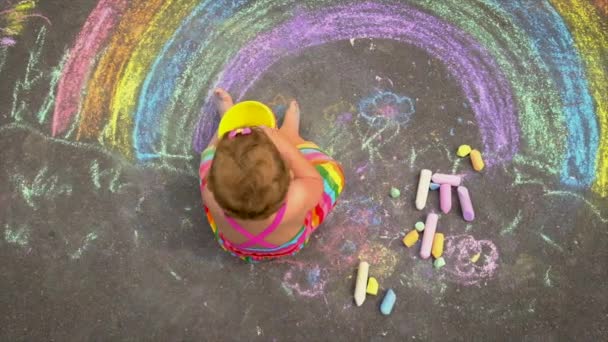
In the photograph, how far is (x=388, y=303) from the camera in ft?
7.63

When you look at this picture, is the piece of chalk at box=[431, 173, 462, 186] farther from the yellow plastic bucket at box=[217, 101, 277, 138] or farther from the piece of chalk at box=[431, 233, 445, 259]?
the yellow plastic bucket at box=[217, 101, 277, 138]

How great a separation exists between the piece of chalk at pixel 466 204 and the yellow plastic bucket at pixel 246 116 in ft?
2.70

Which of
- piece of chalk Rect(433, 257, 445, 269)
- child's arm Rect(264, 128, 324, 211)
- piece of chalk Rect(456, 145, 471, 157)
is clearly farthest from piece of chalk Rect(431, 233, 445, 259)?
child's arm Rect(264, 128, 324, 211)

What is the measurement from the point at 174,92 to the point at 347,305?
3.88 feet

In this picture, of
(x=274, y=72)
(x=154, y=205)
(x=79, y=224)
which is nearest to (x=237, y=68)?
(x=274, y=72)

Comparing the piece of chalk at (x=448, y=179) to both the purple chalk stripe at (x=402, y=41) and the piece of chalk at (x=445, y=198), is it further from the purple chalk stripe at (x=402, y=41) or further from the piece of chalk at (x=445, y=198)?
the purple chalk stripe at (x=402, y=41)

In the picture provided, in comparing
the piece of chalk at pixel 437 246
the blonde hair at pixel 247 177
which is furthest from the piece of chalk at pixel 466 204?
the blonde hair at pixel 247 177

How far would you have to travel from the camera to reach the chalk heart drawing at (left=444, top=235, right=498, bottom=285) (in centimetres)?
236

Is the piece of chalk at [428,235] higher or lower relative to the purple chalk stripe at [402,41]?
lower

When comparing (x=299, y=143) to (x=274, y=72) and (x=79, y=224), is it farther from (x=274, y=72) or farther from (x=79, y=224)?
(x=79, y=224)

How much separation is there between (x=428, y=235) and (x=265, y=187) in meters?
0.97

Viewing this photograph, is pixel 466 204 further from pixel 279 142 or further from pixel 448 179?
pixel 279 142

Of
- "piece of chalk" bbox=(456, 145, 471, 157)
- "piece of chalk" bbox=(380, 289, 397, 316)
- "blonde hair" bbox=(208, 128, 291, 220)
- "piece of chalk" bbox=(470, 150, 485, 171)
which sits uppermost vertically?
"blonde hair" bbox=(208, 128, 291, 220)

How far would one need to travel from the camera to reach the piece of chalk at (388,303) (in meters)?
2.33
